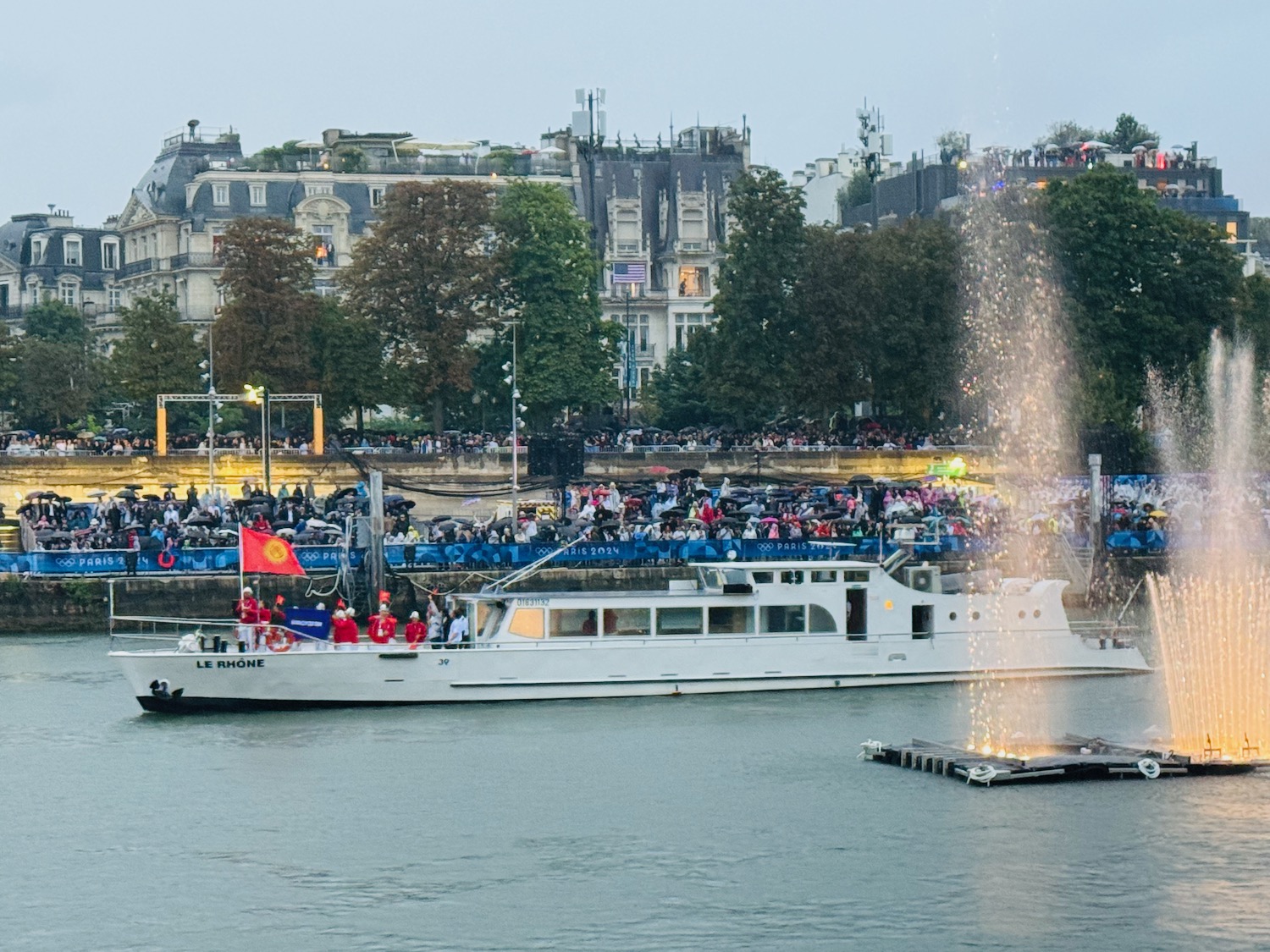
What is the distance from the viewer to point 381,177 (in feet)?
421

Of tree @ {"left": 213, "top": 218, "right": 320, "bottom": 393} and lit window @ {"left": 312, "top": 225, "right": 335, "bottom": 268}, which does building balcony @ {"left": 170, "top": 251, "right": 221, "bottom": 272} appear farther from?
tree @ {"left": 213, "top": 218, "right": 320, "bottom": 393}

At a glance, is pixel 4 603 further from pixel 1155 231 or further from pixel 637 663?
pixel 1155 231

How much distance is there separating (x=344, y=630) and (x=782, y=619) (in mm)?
9013

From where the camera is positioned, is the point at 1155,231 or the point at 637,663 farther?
the point at 1155,231

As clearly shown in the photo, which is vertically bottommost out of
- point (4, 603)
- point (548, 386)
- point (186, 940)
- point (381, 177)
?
point (186, 940)

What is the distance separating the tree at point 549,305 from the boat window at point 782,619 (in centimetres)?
5013

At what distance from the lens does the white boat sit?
49.3 metres

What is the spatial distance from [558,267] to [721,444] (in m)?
13.0

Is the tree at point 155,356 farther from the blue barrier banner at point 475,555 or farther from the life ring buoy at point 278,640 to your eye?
the life ring buoy at point 278,640

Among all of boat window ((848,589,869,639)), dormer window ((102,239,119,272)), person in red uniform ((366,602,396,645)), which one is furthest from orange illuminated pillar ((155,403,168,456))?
dormer window ((102,239,119,272))

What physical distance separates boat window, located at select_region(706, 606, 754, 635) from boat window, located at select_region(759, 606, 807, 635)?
230 mm

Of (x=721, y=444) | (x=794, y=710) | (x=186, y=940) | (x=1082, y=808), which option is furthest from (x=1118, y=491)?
(x=186, y=940)

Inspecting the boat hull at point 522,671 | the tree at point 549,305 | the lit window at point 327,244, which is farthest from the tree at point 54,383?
the boat hull at point 522,671

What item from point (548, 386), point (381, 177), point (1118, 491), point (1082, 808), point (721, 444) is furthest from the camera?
point (381, 177)
